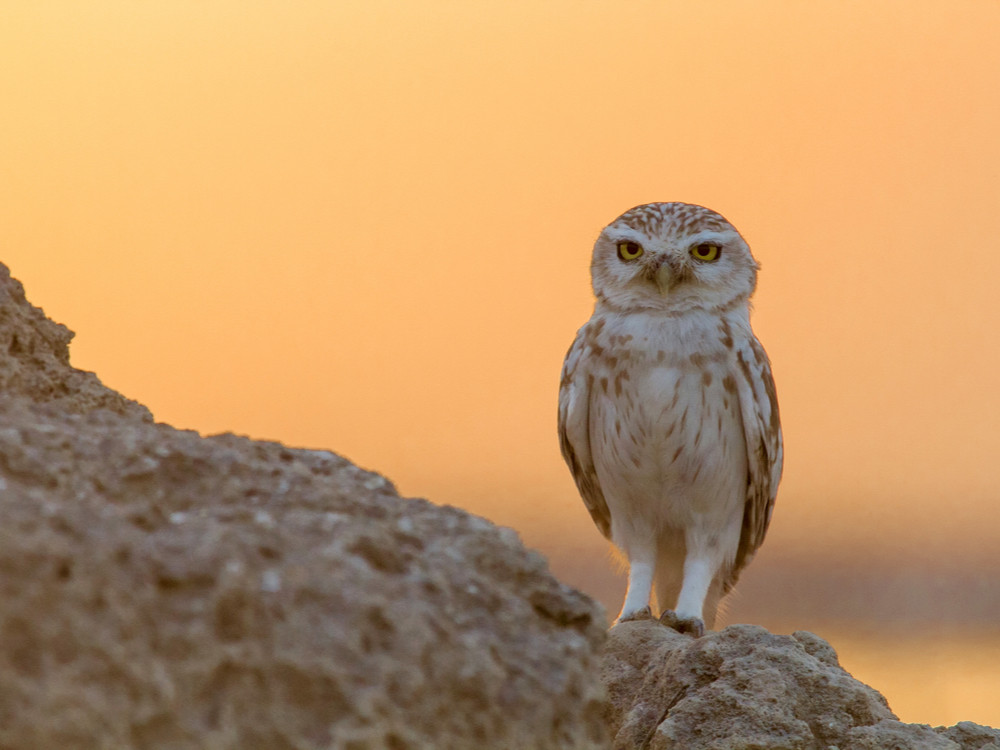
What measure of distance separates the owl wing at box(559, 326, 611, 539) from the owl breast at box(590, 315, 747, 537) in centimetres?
7

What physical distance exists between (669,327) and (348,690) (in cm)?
464

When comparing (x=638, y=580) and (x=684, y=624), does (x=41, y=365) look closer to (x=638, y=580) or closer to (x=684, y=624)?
(x=684, y=624)

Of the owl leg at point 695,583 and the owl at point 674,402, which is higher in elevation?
the owl at point 674,402

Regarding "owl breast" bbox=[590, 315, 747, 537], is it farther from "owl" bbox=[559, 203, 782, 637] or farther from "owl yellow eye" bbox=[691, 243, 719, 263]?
"owl yellow eye" bbox=[691, 243, 719, 263]

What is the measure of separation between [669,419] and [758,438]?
549mm

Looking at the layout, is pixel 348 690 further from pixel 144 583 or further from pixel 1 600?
pixel 1 600

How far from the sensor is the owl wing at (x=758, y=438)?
654cm

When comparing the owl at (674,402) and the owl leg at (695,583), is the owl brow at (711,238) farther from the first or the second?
the owl leg at (695,583)

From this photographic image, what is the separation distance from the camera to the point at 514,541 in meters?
2.74

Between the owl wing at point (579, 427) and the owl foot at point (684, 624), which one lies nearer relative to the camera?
the owl foot at point (684, 624)

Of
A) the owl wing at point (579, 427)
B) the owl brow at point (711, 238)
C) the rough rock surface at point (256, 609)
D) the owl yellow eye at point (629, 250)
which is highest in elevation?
the owl brow at point (711, 238)

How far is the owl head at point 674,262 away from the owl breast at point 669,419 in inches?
6.0

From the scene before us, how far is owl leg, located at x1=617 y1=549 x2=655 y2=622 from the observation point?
664cm

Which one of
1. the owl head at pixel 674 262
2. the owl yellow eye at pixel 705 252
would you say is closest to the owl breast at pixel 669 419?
the owl head at pixel 674 262
